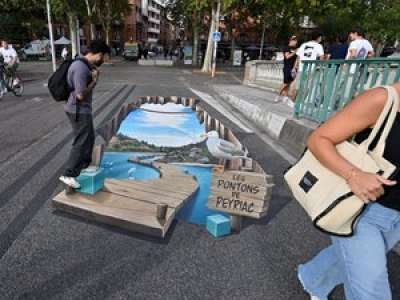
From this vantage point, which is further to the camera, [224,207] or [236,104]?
[236,104]

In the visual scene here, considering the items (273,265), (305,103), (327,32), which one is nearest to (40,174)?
(273,265)

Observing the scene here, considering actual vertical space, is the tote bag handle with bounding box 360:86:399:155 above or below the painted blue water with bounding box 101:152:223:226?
above

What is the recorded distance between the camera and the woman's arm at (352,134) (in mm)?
1333

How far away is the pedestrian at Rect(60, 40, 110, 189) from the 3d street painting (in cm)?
20

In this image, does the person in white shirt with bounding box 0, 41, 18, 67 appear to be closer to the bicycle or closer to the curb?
the bicycle

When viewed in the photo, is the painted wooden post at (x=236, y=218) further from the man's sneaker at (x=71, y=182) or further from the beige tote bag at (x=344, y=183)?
the man's sneaker at (x=71, y=182)

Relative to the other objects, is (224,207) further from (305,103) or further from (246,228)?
(305,103)

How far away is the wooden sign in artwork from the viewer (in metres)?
2.84

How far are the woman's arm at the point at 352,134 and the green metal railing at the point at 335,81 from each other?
3151mm

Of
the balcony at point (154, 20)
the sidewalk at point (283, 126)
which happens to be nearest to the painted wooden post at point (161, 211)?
the sidewalk at point (283, 126)

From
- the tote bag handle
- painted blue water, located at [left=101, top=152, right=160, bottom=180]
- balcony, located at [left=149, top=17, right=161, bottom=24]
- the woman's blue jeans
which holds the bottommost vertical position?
painted blue water, located at [left=101, top=152, right=160, bottom=180]

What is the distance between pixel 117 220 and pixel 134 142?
2.97 metres

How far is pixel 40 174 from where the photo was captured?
424 cm

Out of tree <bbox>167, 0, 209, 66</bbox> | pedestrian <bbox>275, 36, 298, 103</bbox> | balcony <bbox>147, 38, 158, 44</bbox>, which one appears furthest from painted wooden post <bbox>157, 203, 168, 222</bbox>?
balcony <bbox>147, 38, 158, 44</bbox>
